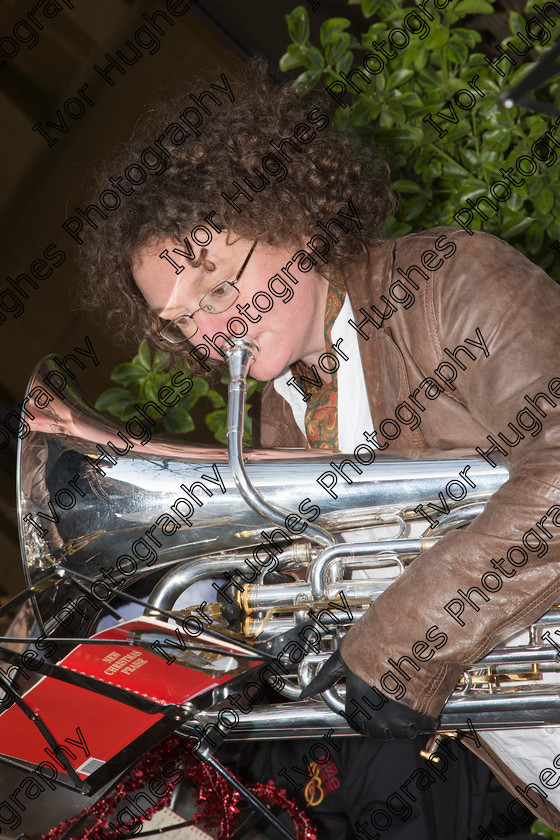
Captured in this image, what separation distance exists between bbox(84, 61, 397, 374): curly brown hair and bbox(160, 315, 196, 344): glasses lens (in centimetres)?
10

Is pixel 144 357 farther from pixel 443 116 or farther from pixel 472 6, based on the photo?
pixel 472 6

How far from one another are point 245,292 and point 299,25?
2.53 ft

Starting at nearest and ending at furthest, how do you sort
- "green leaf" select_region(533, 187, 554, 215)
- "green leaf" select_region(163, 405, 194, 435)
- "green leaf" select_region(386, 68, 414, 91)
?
"green leaf" select_region(533, 187, 554, 215) < "green leaf" select_region(386, 68, 414, 91) < "green leaf" select_region(163, 405, 194, 435)

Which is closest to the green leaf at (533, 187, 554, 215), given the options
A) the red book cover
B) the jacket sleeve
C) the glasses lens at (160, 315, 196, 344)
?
the jacket sleeve

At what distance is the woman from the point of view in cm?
75

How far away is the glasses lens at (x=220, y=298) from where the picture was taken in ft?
3.13

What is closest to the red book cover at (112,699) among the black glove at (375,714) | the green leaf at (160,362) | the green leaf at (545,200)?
the black glove at (375,714)

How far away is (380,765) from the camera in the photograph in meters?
1.04

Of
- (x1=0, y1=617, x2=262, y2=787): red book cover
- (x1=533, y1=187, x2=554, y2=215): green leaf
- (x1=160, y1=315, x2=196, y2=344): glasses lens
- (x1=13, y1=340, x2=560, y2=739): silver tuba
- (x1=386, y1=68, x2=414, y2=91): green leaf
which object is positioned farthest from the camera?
(x1=386, y1=68, x2=414, y2=91): green leaf

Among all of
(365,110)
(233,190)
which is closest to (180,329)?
(233,190)

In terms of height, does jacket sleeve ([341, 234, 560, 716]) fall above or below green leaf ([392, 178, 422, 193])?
below

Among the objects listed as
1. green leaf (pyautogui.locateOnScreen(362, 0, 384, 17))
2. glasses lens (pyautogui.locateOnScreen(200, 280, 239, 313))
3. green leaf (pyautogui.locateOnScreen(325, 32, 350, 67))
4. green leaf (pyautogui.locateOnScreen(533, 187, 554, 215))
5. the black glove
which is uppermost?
green leaf (pyautogui.locateOnScreen(362, 0, 384, 17))

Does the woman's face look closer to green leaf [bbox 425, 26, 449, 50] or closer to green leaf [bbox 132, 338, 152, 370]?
green leaf [bbox 132, 338, 152, 370]

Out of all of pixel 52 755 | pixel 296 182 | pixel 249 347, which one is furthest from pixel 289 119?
pixel 52 755
